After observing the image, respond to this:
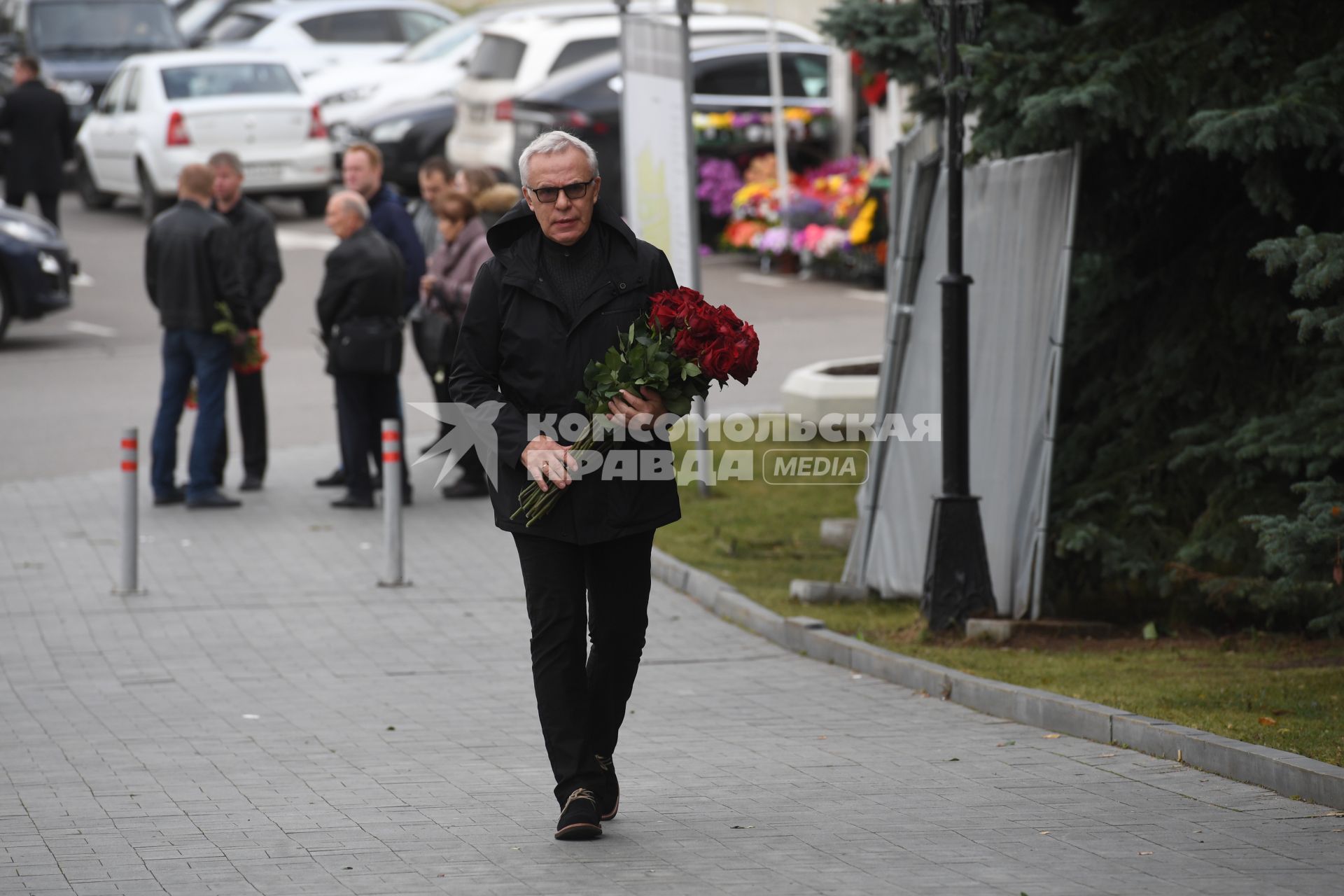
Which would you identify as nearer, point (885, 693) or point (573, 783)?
point (573, 783)

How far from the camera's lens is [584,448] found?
5.95 meters

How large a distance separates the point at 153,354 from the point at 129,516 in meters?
9.13

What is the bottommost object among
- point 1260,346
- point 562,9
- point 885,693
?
point 885,693

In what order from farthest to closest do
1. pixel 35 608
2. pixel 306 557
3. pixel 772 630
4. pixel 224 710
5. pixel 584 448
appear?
pixel 306 557 → pixel 35 608 → pixel 772 630 → pixel 224 710 → pixel 584 448

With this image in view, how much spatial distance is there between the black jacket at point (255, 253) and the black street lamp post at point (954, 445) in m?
5.24

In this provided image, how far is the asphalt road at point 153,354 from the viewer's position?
50.9 ft

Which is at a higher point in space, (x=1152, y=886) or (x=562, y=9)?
(x=562, y=9)

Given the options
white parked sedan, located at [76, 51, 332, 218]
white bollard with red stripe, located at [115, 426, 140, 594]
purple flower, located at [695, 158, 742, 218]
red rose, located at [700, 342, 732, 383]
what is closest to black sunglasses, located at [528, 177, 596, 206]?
red rose, located at [700, 342, 732, 383]

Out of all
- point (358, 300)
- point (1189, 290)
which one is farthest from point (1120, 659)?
point (358, 300)

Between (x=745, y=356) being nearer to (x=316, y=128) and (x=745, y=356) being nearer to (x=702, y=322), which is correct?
(x=702, y=322)

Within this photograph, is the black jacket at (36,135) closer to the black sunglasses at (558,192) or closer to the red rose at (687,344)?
the black sunglasses at (558,192)

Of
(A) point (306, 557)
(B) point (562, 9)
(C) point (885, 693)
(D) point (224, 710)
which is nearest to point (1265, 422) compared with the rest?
(C) point (885, 693)

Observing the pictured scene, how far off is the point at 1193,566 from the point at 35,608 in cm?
570

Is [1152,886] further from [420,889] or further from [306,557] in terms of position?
[306,557]
